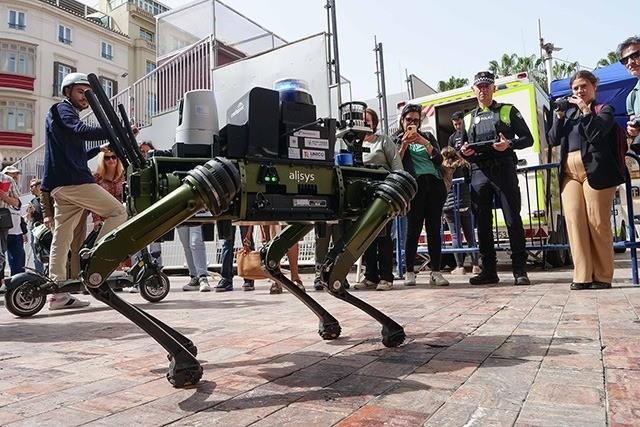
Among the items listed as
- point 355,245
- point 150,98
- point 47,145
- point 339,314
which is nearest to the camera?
point 355,245

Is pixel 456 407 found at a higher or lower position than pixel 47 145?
lower

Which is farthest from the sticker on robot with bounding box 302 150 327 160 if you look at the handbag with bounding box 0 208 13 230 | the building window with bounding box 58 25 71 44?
the building window with bounding box 58 25 71 44

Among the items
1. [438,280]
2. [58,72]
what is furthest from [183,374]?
[58,72]

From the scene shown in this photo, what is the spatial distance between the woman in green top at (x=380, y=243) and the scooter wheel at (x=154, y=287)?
7.18ft

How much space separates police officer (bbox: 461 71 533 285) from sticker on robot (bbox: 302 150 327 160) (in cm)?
346

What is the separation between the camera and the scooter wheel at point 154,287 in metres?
5.27

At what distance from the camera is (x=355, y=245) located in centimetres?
222

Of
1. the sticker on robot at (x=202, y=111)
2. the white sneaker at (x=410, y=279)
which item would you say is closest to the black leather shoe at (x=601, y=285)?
the white sneaker at (x=410, y=279)

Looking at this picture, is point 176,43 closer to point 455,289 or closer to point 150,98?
point 150,98

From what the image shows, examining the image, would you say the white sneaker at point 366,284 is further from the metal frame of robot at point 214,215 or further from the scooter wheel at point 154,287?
the metal frame of robot at point 214,215

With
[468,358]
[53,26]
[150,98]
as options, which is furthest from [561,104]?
[53,26]

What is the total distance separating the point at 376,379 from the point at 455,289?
3506 millimetres

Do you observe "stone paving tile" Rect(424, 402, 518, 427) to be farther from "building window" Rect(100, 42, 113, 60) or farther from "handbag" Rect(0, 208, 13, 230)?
"building window" Rect(100, 42, 113, 60)

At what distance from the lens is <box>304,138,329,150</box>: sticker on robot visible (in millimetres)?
2232
